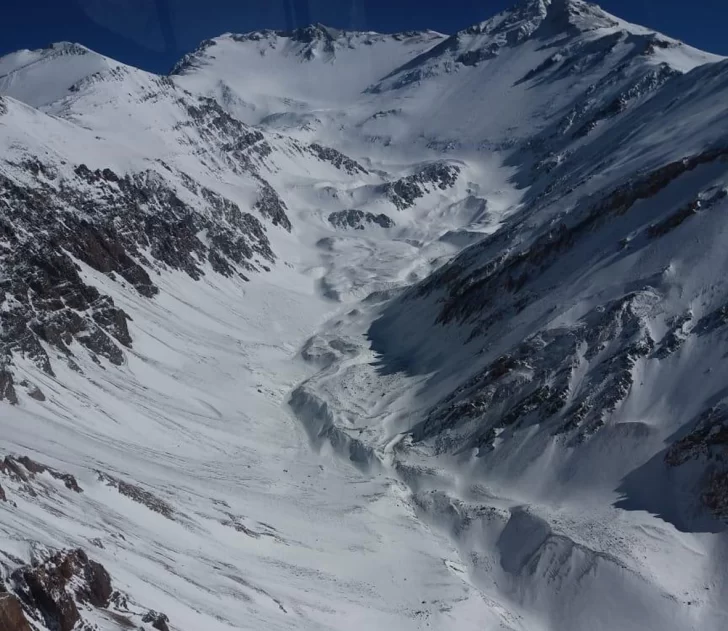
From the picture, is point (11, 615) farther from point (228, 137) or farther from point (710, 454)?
point (228, 137)

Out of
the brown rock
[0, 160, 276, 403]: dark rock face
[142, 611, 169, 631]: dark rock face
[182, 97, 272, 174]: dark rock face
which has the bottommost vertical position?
[142, 611, 169, 631]: dark rock face

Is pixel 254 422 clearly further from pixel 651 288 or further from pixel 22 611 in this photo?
pixel 22 611

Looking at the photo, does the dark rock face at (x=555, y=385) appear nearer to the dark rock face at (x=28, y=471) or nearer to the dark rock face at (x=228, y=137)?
the dark rock face at (x=28, y=471)

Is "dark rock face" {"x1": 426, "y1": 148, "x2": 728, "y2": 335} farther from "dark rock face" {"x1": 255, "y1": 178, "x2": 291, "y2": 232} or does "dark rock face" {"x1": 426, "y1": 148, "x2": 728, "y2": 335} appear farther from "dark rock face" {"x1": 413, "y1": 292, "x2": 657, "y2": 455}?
"dark rock face" {"x1": 255, "y1": 178, "x2": 291, "y2": 232}

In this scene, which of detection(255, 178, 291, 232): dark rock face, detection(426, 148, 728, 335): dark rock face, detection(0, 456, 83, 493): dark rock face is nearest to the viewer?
detection(0, 456, 83, 493): dark rock face

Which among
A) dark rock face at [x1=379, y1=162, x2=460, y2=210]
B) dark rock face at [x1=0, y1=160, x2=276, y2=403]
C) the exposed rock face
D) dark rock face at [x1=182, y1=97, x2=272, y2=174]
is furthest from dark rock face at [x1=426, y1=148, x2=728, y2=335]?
dark rock face at [x1=379, y1=162, x2=460, y2=210]

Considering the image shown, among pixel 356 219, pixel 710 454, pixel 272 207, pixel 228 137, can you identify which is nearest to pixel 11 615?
pixel 710 454

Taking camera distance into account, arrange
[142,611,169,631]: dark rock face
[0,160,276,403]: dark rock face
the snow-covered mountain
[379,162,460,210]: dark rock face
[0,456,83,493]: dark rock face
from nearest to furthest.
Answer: [142,611,169,631]: dark rock face → [0,456,83,493]: dark rock face → the snow-covered mountain → [0,160,276,403]: dark rock face → [379,162,460,210]: dark rock face
